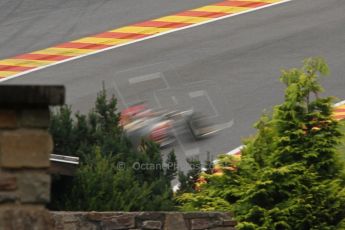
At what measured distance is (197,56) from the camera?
29141 mm

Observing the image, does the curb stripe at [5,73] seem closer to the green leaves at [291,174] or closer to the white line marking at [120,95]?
the white line marking at [120,95]

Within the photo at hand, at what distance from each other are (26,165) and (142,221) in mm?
4802

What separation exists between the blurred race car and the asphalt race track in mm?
245

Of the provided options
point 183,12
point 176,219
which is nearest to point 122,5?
point 183,12

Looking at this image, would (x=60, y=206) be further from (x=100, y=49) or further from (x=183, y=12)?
(x=183, y=12)

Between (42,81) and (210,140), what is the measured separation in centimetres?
585

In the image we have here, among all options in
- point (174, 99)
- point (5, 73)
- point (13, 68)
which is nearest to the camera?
point (174, 99)

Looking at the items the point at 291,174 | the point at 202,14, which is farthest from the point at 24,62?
the point at 291,174

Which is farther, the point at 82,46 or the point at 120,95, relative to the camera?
the point at 82,46

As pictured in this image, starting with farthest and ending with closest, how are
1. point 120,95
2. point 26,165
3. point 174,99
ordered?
point 120,95
point 174,99
point 26,165

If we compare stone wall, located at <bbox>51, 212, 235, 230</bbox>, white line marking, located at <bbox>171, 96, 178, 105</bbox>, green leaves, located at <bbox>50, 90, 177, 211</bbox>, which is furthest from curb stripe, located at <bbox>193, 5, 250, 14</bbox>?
stone wall, located at <bbox>51, 212, 235, 230</bbox>

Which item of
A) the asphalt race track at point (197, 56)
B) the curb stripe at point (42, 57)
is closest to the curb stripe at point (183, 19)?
the asphalt race track at point (197, 56)

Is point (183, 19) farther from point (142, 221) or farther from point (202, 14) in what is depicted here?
point (142, 221)

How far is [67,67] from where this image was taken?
29.0 m
